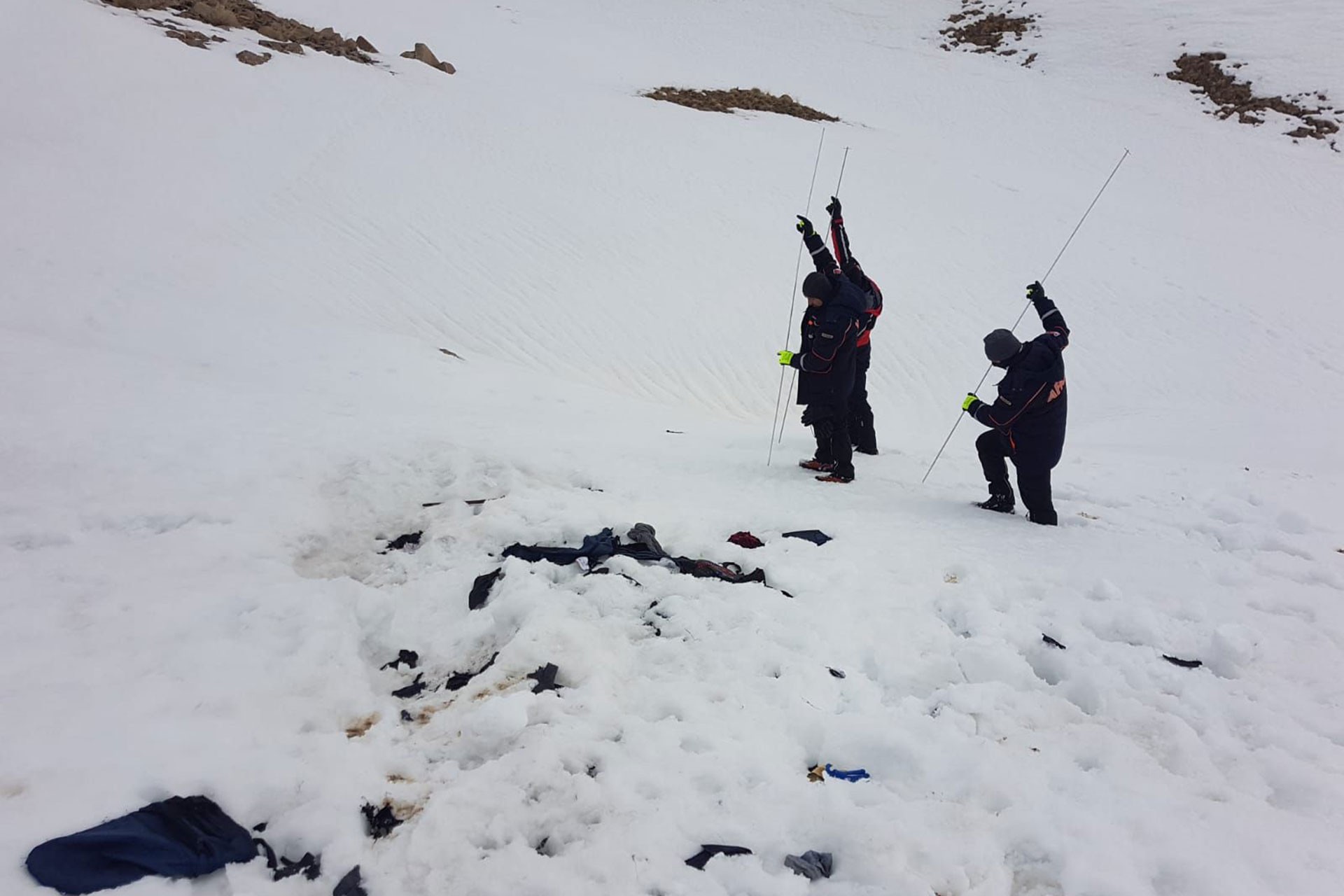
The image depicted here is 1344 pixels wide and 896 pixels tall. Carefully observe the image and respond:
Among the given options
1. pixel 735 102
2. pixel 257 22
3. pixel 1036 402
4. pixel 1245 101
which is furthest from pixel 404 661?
pixel 1245 101

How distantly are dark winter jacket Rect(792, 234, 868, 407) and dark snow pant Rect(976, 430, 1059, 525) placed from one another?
3.79 feet

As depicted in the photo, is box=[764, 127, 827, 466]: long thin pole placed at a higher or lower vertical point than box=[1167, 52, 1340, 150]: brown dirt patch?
lower

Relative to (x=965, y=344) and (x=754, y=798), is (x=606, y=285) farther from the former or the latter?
(x=754, y=798)

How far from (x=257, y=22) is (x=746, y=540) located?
2065 centimetres

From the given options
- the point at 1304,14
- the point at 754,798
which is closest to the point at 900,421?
the point at 754,798

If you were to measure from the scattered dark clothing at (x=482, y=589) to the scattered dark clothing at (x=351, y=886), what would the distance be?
1435 millimetres

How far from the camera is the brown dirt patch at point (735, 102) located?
68.4 feet

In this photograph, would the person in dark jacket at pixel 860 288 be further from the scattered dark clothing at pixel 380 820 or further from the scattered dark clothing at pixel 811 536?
the scattered dark clothing at pixel 380 820

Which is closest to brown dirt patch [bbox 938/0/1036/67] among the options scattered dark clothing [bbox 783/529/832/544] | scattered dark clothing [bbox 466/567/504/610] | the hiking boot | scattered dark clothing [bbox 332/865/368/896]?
the hiking boot

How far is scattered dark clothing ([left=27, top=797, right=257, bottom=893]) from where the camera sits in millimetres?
1973

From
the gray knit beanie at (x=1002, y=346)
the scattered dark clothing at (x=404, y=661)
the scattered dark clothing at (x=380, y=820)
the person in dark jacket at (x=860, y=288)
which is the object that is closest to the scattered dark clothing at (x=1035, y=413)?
the gray knit beanie at (x=1002, y=346)

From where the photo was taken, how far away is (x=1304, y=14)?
87.1ft

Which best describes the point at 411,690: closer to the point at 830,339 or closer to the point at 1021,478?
the point at 830,339

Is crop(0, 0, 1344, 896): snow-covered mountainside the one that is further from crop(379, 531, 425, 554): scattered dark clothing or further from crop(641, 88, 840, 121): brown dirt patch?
crop(641, 88, 840, 121): brown dirt patch
